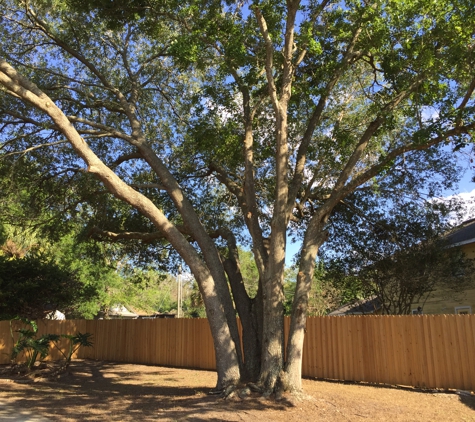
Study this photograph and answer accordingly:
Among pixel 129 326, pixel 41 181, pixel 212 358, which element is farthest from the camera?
pixel 129 326

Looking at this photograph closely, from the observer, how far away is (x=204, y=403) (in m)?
8.63

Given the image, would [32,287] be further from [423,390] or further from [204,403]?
[423,390]

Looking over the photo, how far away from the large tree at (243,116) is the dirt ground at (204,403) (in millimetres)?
779

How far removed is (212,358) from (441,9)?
1255 centimetres

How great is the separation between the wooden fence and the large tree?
3.69m

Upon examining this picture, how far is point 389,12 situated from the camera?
10469 millimetres

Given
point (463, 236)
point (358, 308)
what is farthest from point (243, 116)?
point (358, 308)

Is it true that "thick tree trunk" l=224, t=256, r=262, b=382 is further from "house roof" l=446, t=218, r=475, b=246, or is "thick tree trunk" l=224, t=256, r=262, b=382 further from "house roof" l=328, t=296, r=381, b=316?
"house roof" l=328, t=296, r=381, b=316

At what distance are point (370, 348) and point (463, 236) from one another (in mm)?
6846

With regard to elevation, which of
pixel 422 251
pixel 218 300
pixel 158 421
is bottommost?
pixel 158 421

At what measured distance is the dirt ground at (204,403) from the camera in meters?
7.87

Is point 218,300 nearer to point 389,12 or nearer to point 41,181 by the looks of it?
point 41,181

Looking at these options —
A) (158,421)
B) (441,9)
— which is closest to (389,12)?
(441,9)

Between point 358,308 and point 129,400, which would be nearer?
point 129,400
